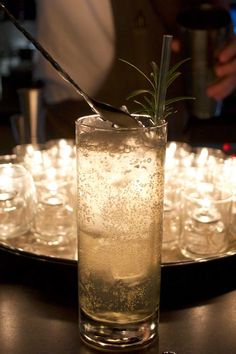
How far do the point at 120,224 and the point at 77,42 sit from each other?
1.56 metres

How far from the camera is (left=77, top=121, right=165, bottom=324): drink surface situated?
0.73 m

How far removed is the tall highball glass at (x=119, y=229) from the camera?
2.38 feet

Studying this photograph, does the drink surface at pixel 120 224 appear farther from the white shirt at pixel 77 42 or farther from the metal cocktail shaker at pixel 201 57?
the white shirt at pixel 77 42

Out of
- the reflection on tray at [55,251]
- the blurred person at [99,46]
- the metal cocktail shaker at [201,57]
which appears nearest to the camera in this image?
the reflection on tray at [55,251]

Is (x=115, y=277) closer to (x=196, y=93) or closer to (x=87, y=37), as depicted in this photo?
(x=196, y=93)

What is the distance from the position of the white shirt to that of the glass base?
1.46 metres

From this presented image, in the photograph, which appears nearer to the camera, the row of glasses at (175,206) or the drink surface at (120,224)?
the drink surface at (120,224)

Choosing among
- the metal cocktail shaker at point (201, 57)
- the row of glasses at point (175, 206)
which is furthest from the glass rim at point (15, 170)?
the metal cocktail shaker at point (201, 57)

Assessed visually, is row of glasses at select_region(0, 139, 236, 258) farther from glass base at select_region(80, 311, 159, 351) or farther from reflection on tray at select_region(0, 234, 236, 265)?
glass base at select_region(80, 311, 159, 351)

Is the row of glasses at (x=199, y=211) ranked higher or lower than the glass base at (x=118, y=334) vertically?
higher

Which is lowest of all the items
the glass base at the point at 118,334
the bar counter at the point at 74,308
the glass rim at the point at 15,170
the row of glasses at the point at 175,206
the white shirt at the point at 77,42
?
the bar counter at the point at 74,308

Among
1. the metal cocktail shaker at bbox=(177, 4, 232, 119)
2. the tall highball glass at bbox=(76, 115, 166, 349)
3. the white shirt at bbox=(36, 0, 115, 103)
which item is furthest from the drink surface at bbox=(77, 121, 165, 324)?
the white shirt at bbox=(36, 0, 115, 103)

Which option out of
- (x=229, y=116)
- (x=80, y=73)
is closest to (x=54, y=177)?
(x=80, y=73)

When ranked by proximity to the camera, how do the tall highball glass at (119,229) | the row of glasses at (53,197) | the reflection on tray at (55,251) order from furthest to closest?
the row of glasses at (53,197)
the reflection on tray at (55,251)
the tall highball glass at (119,229)
